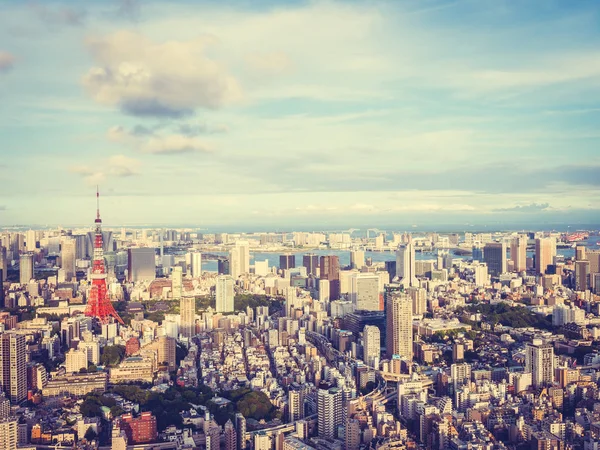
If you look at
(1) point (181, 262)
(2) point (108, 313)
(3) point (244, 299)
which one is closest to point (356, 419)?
(2) point (108, 313)

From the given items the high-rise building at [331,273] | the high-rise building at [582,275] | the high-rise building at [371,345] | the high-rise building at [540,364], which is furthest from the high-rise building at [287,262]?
the high-rise building at [540,364]

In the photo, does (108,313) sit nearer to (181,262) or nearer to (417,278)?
(181,262)

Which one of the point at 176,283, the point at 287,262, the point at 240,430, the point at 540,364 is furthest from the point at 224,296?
the point at 240,430

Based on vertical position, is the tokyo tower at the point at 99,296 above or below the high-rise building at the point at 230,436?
above

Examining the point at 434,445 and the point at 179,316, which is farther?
the point at 179,316

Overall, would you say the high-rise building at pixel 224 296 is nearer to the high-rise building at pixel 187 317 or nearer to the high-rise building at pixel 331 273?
the high-rise building at pixel 187 317
